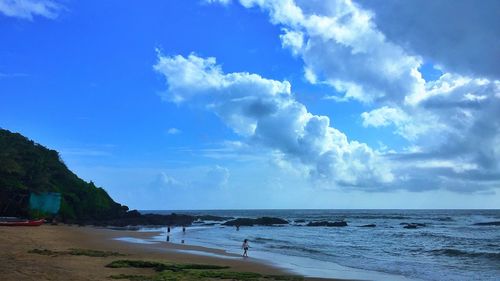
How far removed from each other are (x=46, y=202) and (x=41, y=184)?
8.14 ft

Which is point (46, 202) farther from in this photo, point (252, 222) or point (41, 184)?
point (252, 222)

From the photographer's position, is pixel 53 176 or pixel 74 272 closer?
pixel 74 272

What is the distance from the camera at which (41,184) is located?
62469mm

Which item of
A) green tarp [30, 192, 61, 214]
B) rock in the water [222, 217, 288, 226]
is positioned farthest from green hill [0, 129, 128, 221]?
rock in the water [222, 217, 288, 226]

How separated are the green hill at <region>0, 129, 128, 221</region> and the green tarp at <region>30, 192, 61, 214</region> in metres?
0.64

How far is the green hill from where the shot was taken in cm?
5791

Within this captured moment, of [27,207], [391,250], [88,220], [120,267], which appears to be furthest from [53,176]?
[120,267]

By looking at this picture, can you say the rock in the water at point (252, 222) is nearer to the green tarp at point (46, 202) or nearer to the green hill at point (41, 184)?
the green hill at point (41, 184)

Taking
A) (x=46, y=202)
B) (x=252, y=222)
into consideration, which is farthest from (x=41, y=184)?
(x=252, y=222)

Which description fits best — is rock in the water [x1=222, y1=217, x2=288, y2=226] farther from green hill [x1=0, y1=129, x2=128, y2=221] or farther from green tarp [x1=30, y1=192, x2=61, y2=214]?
green tarp [x1=30, y1=192, x2=61, y2=214]

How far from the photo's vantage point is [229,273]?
809 inches

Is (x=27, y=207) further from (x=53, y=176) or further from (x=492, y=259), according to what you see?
(x=492, y=259)

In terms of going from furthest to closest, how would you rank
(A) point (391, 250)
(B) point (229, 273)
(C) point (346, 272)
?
(A) point (391, 250) → (C) point (346, 272) → (B) point (229, 273)

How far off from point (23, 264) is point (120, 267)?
3996 millimetres
